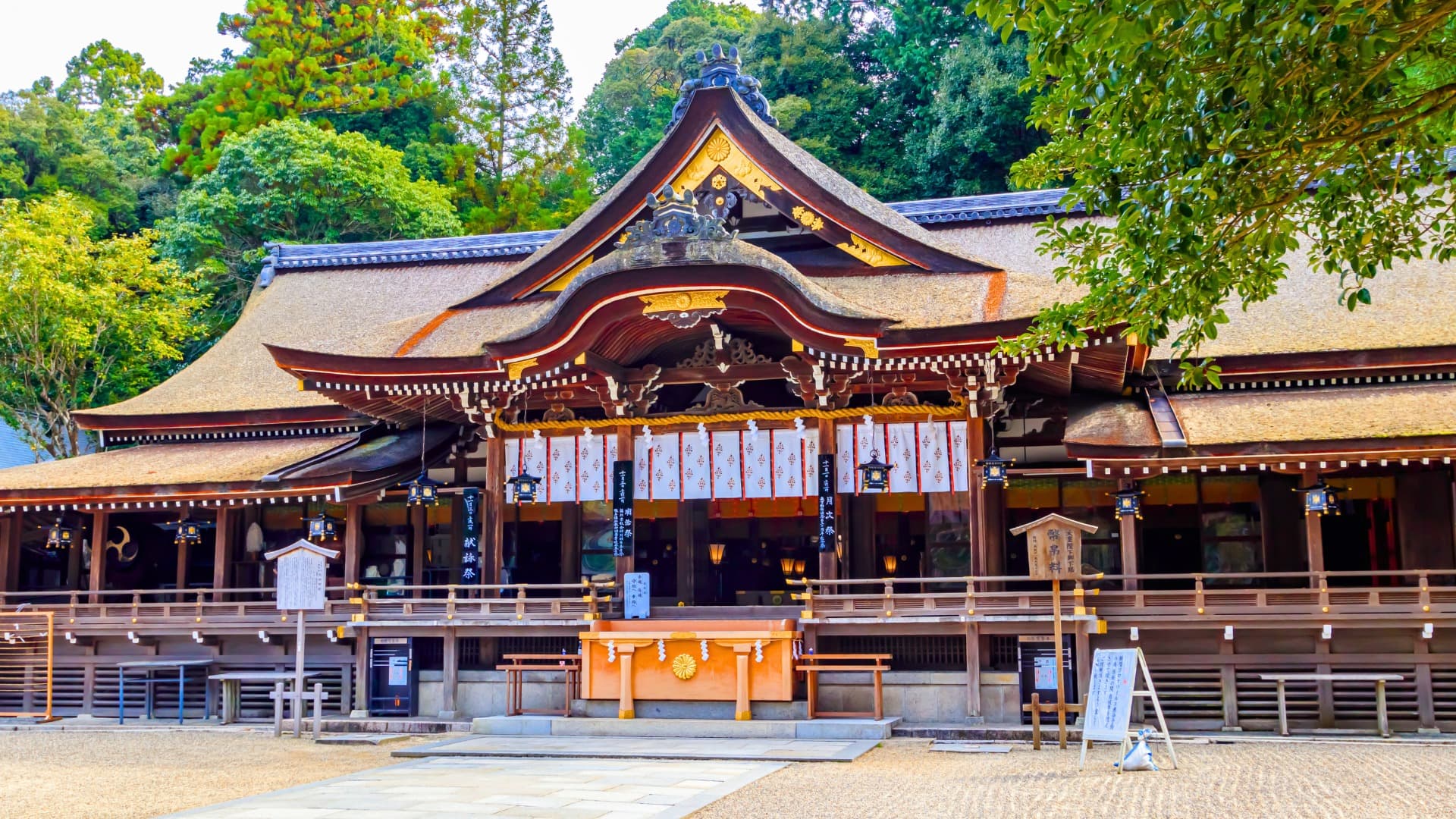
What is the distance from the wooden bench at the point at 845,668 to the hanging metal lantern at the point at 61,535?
11650mm

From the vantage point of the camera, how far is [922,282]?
16.8 metres

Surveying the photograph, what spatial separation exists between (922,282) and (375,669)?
8605 mm

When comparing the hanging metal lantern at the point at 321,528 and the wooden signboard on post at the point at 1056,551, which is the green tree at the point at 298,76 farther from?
the wooden signboard on post at the point at 1056,551

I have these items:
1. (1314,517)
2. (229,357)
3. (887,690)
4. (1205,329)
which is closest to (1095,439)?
(1314,517)

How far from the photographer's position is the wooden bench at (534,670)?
15.3 meters

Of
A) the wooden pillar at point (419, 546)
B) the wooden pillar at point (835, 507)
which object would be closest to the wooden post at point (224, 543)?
the wooden pillar at point (419, 546)

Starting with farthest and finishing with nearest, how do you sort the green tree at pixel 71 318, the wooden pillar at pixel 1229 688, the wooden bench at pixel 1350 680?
1. the green tree at pixel 71 318
2. the wooden pillar at pixel 1229 688
3. the wooden bench at pixel 1350 680

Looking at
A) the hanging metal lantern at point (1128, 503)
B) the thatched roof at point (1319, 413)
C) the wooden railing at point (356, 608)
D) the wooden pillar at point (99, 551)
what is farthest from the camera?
the wooden pillar at point (99, 551)

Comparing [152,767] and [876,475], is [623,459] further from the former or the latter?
[152,767]

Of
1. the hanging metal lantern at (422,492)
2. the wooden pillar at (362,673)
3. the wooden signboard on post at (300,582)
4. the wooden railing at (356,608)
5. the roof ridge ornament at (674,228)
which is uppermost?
the roof ridge ornament at (674,228)

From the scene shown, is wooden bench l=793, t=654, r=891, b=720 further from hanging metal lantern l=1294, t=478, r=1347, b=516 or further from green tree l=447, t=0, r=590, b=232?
green tree l=447, t=0, r=590, b=232

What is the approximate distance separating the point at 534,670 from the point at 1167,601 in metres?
7.49

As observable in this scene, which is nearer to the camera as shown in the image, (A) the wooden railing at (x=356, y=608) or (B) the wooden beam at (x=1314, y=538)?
(B) the wooden beam at (x=1314, y=538)

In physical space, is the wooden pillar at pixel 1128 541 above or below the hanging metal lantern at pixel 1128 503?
below
